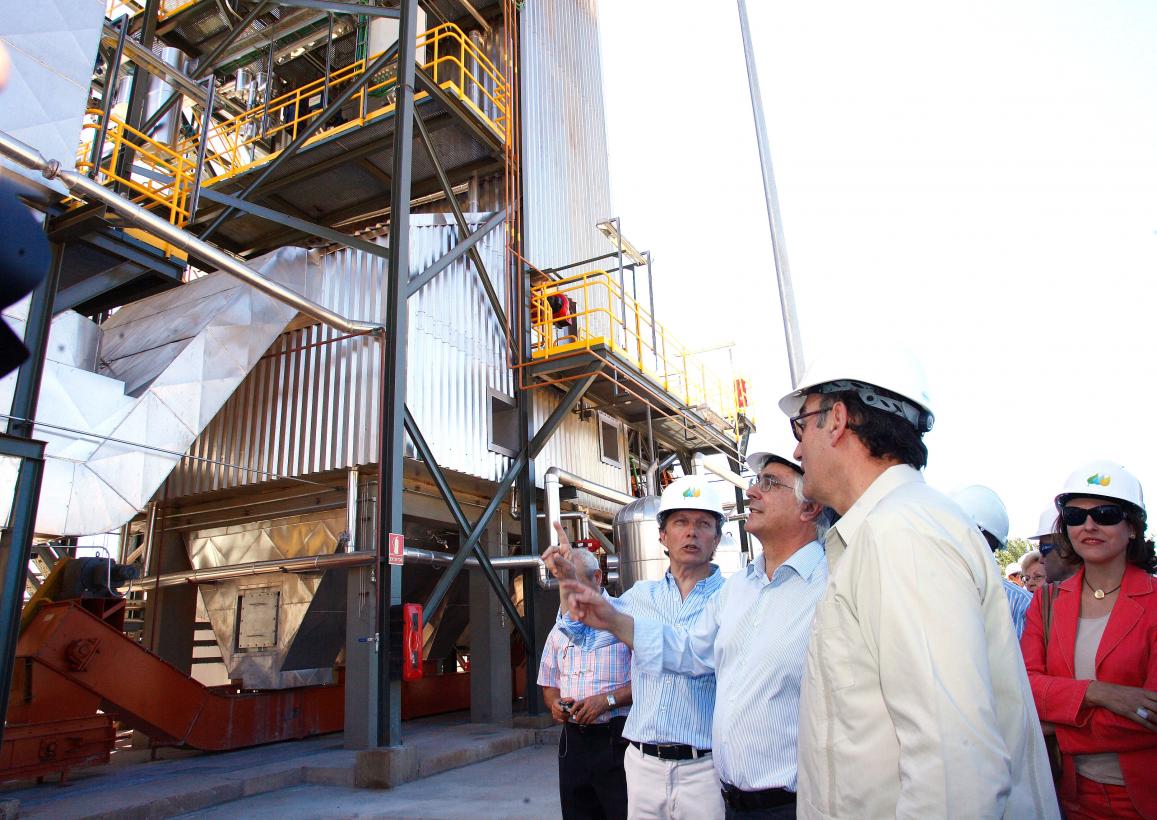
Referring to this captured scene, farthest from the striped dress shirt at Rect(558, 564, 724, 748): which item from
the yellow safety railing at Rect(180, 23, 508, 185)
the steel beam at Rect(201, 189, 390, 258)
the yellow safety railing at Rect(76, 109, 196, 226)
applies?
the yellow safety railing at Rect(180, 23, 508, 185)

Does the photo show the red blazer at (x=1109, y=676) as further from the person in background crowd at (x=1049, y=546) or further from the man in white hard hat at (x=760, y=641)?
the person in background crowd at (x=1049, y=546)

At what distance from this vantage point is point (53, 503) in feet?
24.8

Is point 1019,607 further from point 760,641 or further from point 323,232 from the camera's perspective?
point 323,232

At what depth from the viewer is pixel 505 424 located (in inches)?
512

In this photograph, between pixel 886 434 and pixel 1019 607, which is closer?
pixel 886 434

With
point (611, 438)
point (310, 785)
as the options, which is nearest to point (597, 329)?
point (611, 438)

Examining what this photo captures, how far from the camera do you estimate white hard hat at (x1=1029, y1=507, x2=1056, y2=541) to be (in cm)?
500

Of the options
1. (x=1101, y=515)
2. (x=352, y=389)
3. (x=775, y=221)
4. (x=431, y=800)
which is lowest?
(x=431, y=800)

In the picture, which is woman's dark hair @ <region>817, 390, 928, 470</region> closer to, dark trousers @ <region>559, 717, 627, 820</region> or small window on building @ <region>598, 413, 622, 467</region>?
dark trousers @ <region>559, 717, 627, 820</region>

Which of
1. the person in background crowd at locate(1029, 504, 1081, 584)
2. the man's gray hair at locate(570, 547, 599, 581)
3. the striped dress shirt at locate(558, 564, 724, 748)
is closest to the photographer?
the striped dress shirt at locate(558, 564, 724, 748)

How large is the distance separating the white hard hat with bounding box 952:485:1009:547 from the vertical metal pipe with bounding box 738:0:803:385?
1.72m

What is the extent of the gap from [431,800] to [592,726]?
3953 mm

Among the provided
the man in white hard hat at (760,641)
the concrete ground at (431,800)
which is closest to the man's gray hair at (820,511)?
the man in white hard hat at (760,641)

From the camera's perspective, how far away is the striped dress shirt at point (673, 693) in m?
3.30
